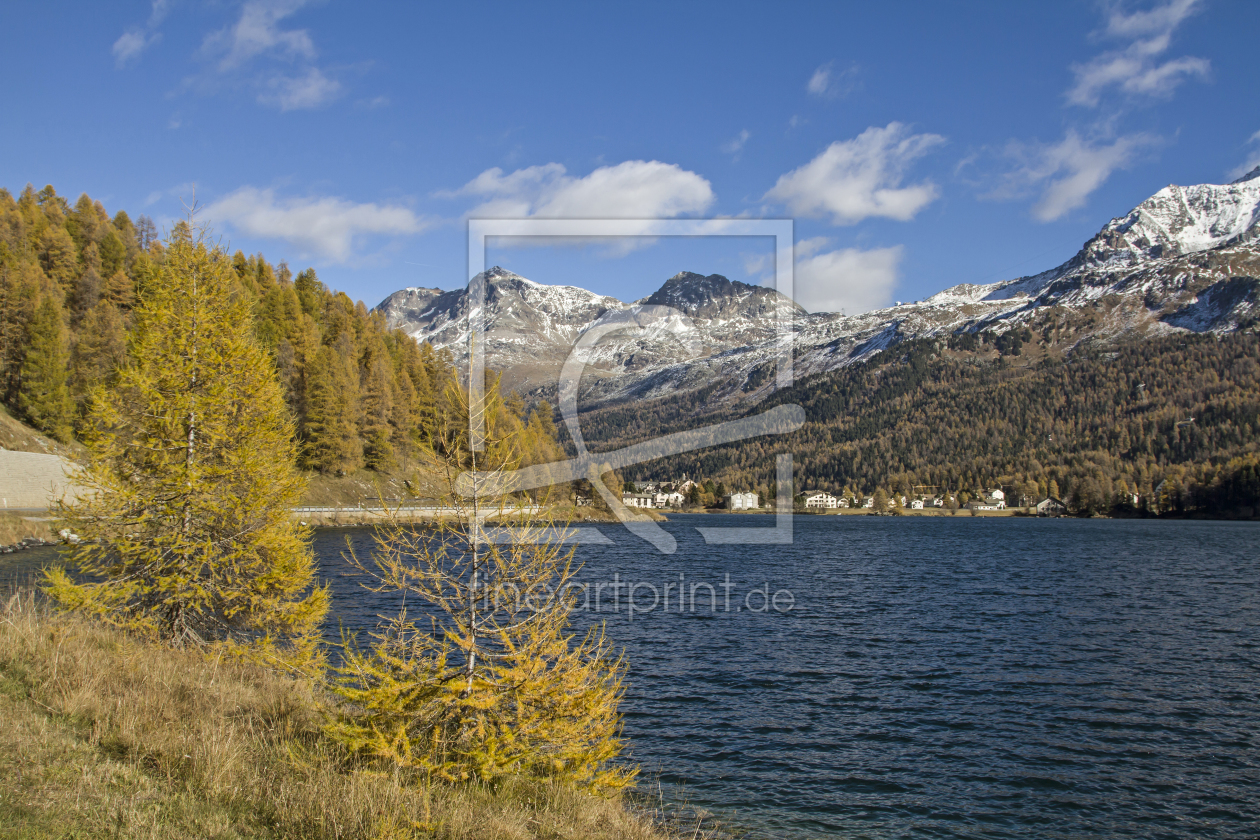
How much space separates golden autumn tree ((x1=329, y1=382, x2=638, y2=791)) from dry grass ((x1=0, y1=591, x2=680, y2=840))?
1.35ft

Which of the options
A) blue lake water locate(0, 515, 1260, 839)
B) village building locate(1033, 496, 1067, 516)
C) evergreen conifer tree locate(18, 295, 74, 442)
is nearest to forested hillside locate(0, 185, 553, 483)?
evergreen conifer tree locate(18, 295, 74, 442)

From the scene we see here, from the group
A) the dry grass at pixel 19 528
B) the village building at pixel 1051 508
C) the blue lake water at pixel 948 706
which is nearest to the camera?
the blue lake water at pixel 948 706

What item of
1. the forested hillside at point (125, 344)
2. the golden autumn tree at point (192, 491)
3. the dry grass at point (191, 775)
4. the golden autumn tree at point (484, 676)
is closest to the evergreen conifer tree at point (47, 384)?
the forested hillside at point (125, 344)

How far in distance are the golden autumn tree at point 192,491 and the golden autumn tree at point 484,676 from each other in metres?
7.15

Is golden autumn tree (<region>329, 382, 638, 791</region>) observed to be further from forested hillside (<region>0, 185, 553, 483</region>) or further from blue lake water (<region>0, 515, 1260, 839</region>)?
forested hillside (<region>0, 185, 553, 483</region>)

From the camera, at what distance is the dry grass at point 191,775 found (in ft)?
21.2

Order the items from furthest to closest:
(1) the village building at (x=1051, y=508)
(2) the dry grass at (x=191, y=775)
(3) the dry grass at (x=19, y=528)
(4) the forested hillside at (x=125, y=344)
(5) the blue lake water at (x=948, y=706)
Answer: (1) the village building at (x=1051, y=508), (4) the forested hillside at (x=125, y=344), (3) the dry grass at (x=19, y=528), (5) the blue lake water at (x=948, y=706), (2) the dry grass at (x=191, y=775)

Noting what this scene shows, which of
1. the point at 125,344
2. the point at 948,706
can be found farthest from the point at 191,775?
the point at 125,344

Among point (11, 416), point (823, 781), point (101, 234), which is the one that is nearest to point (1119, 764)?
point (823, 781)

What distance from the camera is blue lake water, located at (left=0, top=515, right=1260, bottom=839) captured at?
47.8 feet

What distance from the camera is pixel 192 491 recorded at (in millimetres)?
15812

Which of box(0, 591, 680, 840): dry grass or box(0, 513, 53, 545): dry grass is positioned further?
box(0, 513, 53, 545): dry grass

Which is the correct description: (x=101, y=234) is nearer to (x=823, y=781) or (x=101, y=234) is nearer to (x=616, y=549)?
(x=616, y=549)

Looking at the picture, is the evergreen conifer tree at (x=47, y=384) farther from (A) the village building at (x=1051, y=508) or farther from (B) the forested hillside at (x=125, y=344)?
(A) the village building at (x=1051, y=508)
